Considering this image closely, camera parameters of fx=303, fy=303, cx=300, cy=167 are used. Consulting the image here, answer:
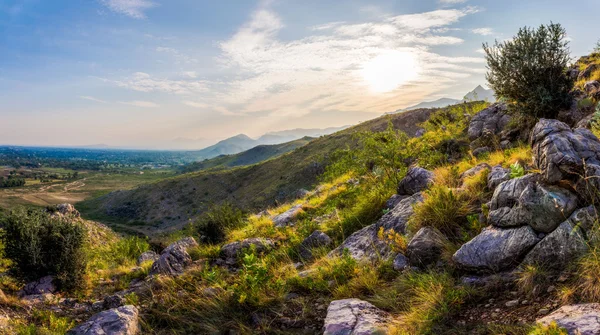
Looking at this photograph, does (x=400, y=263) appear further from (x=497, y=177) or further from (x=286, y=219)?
(x=286, y=219)

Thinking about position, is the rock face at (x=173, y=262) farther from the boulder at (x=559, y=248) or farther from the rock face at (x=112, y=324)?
the boulder at (x=559, y=248)

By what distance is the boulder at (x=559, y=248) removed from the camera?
12.9 feet

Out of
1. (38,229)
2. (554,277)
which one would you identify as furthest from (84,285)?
(554,277)

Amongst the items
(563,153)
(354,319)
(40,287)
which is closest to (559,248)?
(563,153)

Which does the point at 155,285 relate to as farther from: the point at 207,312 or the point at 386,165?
the point at 386,165

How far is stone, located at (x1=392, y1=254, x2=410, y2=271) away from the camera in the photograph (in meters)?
5.37

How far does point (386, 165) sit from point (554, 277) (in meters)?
6.54

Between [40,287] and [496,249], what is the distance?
33.5 ft

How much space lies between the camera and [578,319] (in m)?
3.07

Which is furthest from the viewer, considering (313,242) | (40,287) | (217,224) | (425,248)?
(217,224)

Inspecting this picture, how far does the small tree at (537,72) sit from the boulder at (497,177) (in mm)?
5052

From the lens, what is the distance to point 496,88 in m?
11.2

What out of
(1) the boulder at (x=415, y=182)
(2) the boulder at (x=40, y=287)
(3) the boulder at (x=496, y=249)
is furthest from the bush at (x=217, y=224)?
(3) the boulder at (x=496, y=249)

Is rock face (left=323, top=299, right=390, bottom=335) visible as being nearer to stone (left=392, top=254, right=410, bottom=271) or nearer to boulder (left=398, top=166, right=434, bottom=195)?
stone (left=392, top=254, right=410, bottom=271)
